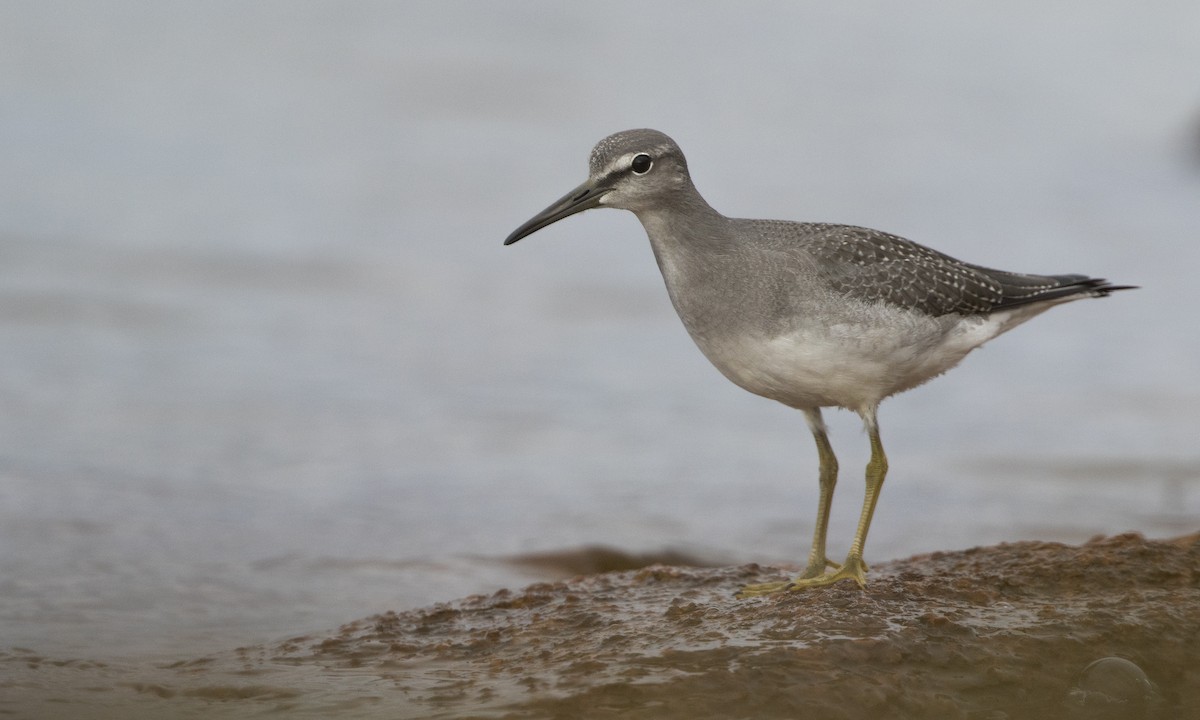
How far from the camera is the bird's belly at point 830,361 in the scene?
730 centimetres

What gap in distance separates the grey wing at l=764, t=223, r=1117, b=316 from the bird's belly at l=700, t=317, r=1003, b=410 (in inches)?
9.2

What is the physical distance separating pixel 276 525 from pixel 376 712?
228 inches

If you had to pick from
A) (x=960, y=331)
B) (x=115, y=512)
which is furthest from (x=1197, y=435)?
(x=115, y=512)

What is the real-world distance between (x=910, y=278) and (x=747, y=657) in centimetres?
292

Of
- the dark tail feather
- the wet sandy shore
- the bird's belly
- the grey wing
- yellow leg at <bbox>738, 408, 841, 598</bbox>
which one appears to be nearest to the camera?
the wet sandy shore

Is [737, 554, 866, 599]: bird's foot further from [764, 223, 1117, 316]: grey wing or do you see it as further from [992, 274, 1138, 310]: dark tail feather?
[992, 274, 1138, 310]: dark tail feather

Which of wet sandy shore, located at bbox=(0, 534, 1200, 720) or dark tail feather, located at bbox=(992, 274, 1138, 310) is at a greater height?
dark tail feather, located at bbox=(992, 274, 1138, 310)

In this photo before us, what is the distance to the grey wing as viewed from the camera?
7734 millimetres

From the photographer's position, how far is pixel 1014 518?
13.2m

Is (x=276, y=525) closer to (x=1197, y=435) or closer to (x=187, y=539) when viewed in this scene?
(x=187, y=539)

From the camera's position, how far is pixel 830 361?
7.31 m

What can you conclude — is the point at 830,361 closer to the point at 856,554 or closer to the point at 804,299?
the point at 804,299

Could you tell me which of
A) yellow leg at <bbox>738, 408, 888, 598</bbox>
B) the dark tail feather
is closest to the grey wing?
the dark tail feather

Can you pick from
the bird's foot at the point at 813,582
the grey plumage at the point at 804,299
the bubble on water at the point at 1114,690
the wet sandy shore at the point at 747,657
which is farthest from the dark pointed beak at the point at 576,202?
the bubble on water at the point at 1114,690
